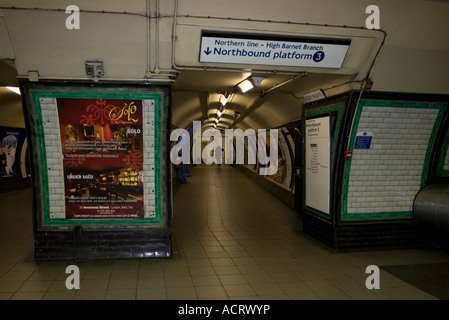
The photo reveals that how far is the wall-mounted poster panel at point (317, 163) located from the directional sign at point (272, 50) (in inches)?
46.8

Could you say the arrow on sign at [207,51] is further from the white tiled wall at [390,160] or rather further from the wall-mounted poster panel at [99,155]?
the white tiled wall at [390,160]

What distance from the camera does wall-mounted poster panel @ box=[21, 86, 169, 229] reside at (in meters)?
4.63

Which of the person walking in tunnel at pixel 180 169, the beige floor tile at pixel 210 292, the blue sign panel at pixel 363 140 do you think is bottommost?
the beige floor tile at pixel 210 292

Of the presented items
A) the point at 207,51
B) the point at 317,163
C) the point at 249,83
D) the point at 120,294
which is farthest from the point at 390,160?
the point at 120,294

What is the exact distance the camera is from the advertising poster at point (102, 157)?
4.67m

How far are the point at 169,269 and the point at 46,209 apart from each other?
6.88 ft

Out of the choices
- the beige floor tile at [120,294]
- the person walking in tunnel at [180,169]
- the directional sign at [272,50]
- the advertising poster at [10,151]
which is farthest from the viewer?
the person walking in tunnel at [180,169]

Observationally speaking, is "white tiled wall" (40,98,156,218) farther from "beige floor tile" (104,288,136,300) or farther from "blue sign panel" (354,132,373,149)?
"blue sign panel" (354,132,373,149)

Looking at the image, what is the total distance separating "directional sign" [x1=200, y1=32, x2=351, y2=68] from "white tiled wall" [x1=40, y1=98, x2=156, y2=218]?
4.01ft

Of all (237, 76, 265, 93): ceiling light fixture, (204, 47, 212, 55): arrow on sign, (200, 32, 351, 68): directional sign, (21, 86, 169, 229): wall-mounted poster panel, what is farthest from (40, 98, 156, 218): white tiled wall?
(237, 76, 265, 93): ceiling light fixture

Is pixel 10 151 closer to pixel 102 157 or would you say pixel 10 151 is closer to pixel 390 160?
pixel 102 157

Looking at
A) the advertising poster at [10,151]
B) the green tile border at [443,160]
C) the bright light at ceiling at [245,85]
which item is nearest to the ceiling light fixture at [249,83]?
the bright light at ceiling at [245,85]

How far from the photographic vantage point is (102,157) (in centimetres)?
477

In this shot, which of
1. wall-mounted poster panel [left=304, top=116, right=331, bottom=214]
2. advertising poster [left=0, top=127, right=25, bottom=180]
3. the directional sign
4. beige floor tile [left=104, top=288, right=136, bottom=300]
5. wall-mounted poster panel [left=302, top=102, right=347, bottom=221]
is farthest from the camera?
advertising poster [left=0, top=127, right=25, bottom=180]
